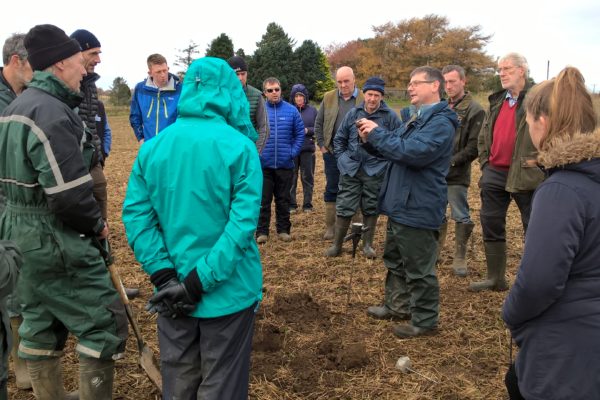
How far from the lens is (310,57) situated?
3959 centimetres

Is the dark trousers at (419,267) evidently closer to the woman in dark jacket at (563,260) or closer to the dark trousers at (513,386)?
the dark trousers at (513,386)

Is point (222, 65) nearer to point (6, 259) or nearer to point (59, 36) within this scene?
point (59, 36)

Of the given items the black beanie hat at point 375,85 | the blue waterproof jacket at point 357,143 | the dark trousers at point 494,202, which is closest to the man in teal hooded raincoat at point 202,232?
the dark trousers at point 494,202

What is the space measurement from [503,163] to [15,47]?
4466mm

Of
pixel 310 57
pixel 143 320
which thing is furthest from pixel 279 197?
pixel 310 57

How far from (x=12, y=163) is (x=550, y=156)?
9.02 feet

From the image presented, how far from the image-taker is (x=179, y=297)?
2305 millimetres

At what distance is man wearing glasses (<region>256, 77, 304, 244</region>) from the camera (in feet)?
22.5

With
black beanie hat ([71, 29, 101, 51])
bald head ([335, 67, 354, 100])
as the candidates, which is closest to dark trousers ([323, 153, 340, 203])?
bald head ([335, 67, 354, 100])

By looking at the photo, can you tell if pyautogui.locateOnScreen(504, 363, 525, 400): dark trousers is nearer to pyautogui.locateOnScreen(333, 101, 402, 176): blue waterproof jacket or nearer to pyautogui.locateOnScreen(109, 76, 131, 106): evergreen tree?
pyautogui.locateOnScreen(333, 101, 402, 176): blue waterproof jacket

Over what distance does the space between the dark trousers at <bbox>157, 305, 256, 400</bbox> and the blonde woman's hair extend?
1.68m

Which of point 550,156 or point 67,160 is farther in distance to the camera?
point 67,160

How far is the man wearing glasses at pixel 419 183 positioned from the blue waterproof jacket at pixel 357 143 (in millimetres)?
1797

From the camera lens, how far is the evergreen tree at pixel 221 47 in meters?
38.4
